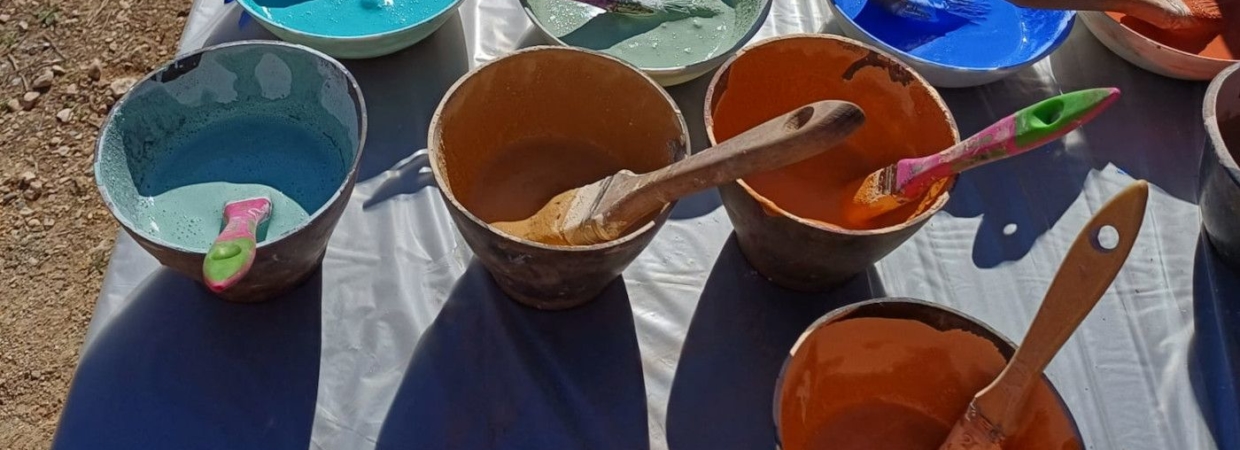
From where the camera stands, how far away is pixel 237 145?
103 centimetres

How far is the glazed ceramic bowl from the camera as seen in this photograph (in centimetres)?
108

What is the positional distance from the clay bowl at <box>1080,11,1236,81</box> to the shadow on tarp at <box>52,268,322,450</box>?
3.84 feet

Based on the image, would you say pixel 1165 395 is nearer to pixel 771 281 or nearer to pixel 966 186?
pixel 966 186

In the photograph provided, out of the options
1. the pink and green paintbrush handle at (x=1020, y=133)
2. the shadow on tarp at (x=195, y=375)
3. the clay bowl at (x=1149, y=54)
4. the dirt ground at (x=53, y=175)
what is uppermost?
the pink and green paintbrush handle at (x=1020, y=133)

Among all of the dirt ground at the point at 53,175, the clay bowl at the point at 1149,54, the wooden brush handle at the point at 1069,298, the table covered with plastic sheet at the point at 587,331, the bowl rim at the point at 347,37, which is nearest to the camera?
the wooden brush handle at the point at 1069,298

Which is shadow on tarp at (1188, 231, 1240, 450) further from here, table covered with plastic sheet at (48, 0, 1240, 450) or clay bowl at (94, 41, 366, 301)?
clay bowl at (94, 41, 366, 301)

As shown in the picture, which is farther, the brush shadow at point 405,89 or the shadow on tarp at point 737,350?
the brush shadow at point 405,89

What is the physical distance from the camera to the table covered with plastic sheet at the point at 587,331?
0.91m

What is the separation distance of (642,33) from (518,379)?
55cm

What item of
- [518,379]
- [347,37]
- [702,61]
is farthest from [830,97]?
[347,37]

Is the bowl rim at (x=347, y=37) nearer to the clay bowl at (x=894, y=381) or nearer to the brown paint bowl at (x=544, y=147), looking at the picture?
the brown paint bowl at (x=544, y=147)

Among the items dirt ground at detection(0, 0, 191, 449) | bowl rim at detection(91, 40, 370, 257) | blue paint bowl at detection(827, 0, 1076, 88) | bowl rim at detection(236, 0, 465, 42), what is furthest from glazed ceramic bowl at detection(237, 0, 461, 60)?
dirt ground at detection(0, 0, 191, 449)

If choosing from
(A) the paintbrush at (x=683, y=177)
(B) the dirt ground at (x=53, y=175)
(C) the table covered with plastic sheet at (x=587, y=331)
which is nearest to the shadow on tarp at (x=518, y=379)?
(C) the table covered with plastic sheet at (x=587, y=331)

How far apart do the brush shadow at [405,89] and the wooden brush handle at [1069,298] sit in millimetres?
756
